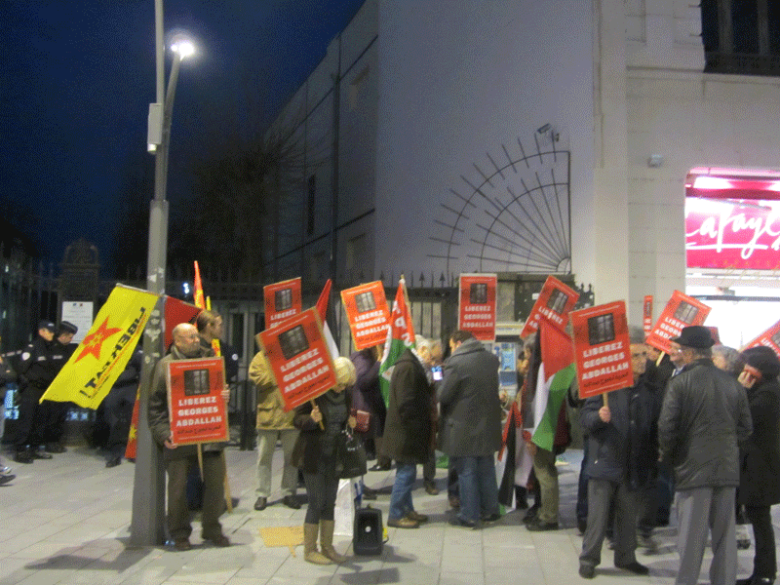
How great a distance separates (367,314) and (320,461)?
292cm

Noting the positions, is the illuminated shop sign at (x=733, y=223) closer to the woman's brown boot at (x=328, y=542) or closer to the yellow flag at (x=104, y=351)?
the woman's brown boot at (x=328, y=542)

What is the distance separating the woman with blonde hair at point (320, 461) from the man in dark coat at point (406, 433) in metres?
1.24

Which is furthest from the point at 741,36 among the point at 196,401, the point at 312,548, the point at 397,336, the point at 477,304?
the point at 312,548

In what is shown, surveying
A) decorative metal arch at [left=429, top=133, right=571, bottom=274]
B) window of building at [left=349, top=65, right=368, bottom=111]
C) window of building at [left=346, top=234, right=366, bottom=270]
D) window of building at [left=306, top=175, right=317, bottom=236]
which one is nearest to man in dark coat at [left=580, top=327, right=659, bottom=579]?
decorative metal arch at [left=429, top=133, right=571, bottom=274]

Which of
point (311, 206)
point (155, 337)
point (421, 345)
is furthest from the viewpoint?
point (311, 206)

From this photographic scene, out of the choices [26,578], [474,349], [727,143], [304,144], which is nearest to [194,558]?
[26,578]

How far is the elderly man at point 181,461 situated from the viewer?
6527 mm

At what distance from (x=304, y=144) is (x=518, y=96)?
14.2 metres

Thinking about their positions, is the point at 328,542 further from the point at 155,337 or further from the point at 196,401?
the point at 155,337

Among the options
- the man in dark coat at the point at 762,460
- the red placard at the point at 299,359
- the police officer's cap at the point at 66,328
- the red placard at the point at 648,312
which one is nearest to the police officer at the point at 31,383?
the police officer's cap at the point at 66,328

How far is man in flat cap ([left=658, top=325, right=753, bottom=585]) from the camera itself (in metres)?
5.23

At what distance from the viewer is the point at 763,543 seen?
19.0 feet

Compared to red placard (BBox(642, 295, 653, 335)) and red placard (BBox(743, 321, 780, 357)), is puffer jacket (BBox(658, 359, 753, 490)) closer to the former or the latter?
red placard (BBox(743, 321, 780, 357))

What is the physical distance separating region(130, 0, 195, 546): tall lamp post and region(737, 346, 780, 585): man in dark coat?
4.75m
